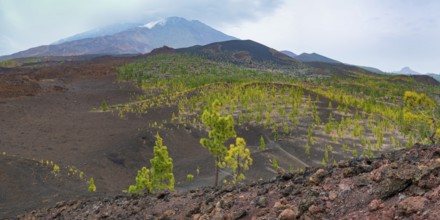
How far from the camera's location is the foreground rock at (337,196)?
5.85 m

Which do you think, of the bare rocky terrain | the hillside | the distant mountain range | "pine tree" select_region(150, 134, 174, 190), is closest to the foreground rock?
the bare rocky terrain

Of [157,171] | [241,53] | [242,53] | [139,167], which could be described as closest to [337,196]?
[157,171]

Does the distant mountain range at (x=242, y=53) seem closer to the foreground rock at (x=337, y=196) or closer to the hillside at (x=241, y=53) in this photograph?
the hillside at (x=241, y=53)

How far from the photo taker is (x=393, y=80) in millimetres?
128875

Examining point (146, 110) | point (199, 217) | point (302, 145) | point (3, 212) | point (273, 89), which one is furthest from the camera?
point (273, 89)

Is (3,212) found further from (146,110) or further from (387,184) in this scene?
(146,110)

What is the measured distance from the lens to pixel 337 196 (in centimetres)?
692

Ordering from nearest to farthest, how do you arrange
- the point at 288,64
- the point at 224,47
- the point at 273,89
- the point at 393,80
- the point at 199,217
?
the point at 199,217, the point at 273,89, the point at 393,80, the point at 288,64, the point at 224,47

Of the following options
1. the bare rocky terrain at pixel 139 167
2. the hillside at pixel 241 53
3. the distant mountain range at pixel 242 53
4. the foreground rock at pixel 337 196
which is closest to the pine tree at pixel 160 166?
the bare rocky terrain at pixel 139 167

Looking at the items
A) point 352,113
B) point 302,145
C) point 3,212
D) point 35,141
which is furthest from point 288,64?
point 3,212

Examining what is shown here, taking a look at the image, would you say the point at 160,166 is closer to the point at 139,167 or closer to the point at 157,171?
the point at 157,171

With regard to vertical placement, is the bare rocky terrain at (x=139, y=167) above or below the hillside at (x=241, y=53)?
below

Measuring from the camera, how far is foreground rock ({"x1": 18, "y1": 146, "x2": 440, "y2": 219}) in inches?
230

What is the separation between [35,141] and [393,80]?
129 meters
